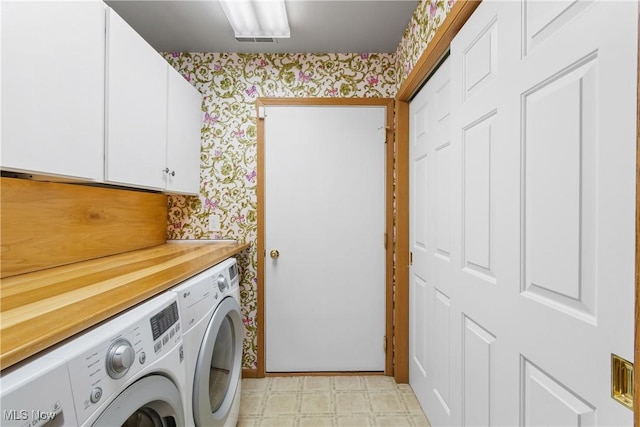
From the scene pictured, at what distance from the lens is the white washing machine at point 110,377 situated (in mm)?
478

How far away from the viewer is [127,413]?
2.18ft

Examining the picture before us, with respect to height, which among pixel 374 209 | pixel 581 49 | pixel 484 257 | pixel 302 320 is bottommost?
pixel 302 320

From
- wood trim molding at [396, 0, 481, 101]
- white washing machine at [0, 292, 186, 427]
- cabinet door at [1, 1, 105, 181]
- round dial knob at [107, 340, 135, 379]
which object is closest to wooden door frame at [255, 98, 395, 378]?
wood trim molding at [396, 0, 481, 101]

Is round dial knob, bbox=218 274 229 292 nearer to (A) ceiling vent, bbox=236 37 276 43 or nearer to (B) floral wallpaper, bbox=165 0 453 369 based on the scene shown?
(B) floral wallpaper, bbox=165 0 453 369

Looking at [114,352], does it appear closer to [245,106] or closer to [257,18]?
[257,18]

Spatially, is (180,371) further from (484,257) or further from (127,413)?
(484,257)

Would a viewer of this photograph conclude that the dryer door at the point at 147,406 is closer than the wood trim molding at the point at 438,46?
Yes

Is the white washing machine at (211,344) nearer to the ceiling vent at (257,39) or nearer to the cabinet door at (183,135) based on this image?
the cabinet door at (183,135)

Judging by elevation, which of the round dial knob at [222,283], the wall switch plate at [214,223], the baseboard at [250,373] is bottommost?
the baseboard at [250,373]

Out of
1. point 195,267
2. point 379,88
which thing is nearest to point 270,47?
point 379,88

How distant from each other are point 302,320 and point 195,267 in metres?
1.21

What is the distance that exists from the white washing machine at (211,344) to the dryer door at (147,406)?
5.2 inches

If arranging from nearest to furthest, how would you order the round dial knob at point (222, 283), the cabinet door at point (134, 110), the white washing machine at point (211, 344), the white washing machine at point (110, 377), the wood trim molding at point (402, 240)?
1. the white washing machine at point (110, 377)
2. the white washing machine at point (211, 344)
3. the cabinet door at point (134, 110)
4. the round dial knob at point (222, 283)
5. the wood trim molding at point (402, 240)

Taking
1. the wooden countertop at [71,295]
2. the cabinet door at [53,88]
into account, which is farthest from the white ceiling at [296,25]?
the wooden countertop at [71,295]
